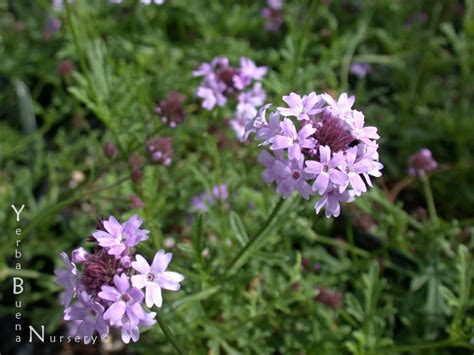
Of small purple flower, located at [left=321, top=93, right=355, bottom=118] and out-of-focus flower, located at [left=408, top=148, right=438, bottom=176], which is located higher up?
out-of-focus flower, located at [left=408, top=148, right=438, bottom=176]

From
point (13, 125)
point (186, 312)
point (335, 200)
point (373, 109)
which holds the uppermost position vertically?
point (13, 125)

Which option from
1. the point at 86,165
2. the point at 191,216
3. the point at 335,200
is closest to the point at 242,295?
the point at 191,216

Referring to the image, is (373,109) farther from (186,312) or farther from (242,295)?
(186,312)

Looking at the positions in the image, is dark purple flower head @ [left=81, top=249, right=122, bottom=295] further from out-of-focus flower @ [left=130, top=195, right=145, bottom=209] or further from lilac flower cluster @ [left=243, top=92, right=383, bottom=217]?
out-of-focus flower @ [left=130, top=195, right=145, bottom=209]

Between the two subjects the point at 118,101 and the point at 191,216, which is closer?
the point at 118,101

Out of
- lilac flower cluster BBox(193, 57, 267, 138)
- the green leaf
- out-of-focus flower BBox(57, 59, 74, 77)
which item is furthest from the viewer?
out-of-focus flower BBox(57, 59, 74, 77)

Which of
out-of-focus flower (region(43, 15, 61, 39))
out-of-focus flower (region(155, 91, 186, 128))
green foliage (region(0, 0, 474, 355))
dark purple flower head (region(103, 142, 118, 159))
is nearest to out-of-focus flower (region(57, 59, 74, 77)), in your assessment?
green foliage (region(0, 0, 474, 355))

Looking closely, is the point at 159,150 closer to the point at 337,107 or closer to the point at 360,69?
the point at 337,107
